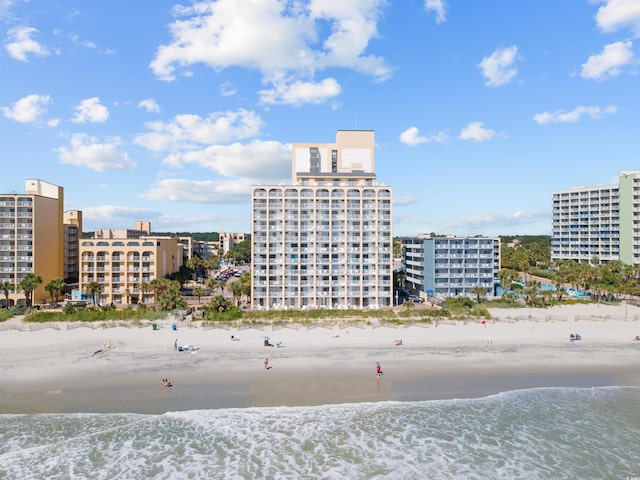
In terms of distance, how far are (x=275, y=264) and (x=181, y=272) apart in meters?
34.2

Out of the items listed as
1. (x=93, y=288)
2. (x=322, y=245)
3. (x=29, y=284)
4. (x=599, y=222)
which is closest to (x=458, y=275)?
(x=322, y=245)

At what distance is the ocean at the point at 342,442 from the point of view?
2583 centimetres

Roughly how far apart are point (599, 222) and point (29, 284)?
502ft

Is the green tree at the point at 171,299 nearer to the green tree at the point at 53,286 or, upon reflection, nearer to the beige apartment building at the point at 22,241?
the green tree at the point at 53,286

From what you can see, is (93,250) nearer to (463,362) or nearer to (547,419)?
(463,362)

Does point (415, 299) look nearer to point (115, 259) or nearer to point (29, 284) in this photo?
point (115, 259)

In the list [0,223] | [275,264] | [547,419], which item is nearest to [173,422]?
[547,419]

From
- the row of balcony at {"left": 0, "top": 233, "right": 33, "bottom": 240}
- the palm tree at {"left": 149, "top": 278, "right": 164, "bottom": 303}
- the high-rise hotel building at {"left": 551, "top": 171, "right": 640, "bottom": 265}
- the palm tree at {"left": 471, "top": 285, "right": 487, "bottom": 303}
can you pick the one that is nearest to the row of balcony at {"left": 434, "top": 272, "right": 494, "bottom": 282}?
the palm tree at {"left": 471, "top": 285, "right": 487, "bottom": 303}

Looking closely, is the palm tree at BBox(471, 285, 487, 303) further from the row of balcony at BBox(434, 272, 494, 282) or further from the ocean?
the ocean

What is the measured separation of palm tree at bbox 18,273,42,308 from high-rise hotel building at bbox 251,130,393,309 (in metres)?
37.3

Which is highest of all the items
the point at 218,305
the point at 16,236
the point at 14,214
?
the point at 14,214

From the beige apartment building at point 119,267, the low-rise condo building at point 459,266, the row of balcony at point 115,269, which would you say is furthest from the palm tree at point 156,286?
the low-rise condo building at point 459,266

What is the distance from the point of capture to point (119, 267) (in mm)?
78938

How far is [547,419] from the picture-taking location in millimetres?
32375
